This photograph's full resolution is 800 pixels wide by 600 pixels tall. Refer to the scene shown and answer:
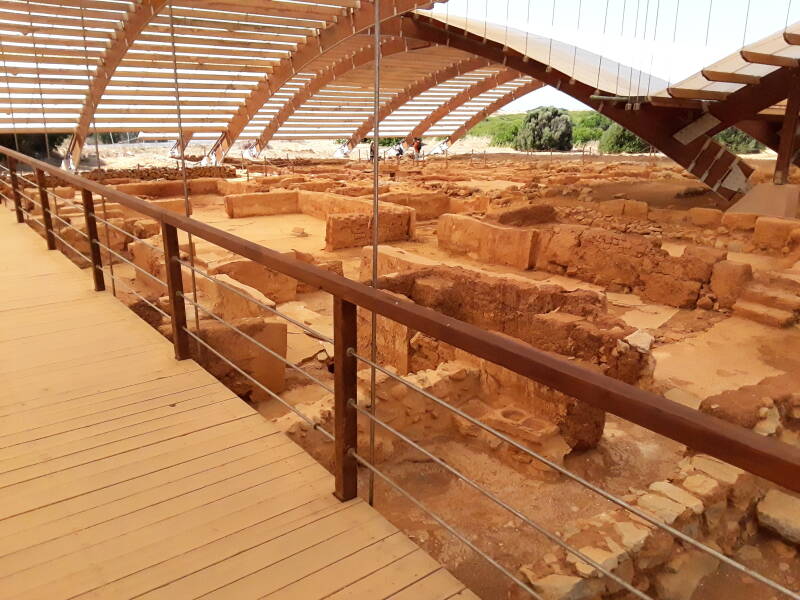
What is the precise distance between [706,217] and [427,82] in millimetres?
19277

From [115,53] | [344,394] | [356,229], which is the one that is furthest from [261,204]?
[344,394]

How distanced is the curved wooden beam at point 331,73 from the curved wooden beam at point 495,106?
455 inches

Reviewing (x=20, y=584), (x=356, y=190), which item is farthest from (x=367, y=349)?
(x=356, y=190)

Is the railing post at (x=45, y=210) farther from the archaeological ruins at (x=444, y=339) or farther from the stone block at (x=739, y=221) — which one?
the stone block at (x=739, y=221)

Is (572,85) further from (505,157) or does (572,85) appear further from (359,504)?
(505,157)

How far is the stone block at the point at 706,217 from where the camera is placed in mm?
12758

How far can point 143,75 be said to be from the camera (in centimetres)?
1972

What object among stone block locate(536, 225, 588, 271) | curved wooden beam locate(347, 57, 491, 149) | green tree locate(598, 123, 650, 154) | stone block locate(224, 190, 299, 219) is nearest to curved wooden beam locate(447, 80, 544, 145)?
green tree locate(598, 123, 650, 154)

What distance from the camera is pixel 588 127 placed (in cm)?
4128

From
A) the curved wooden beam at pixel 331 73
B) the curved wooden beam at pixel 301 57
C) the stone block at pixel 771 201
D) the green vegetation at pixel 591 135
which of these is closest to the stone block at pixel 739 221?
the stone block at pixel 771 201

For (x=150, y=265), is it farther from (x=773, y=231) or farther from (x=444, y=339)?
(x=773, y=231)

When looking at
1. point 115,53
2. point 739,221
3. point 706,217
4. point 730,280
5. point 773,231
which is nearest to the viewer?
point 730,280

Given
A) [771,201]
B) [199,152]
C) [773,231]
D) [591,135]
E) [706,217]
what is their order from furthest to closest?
[591,135], [199,152], [771,201], [706,217], [773,231]

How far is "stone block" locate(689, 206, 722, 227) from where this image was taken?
12.8 metres
